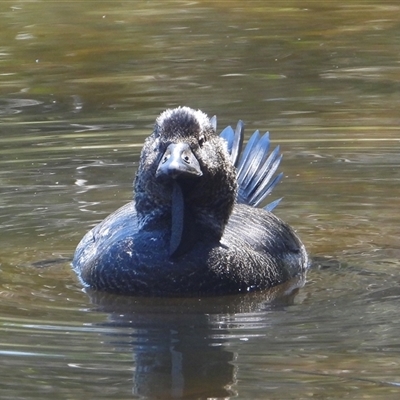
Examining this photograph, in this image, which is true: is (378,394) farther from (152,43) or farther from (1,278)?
(152,43)

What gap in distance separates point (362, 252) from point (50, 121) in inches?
212

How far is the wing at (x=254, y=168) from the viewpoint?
10078 mm

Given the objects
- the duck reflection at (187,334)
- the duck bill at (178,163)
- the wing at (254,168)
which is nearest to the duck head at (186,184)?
the duck bill at (178,163)

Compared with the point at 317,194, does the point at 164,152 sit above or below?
above

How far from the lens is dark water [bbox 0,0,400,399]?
6754 millimetres

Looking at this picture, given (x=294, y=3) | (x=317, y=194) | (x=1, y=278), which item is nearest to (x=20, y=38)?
(x=294, y=3)

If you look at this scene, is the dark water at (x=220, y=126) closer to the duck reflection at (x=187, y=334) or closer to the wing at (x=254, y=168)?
the duck reflection at (x=187, y=334)

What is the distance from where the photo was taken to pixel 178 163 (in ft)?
25.2

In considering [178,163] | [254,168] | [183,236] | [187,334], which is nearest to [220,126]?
[254,168]

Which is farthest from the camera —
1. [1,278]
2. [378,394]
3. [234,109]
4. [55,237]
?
[234,109]

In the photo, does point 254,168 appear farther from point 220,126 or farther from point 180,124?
point 220,126

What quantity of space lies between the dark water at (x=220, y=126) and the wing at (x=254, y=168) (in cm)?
32

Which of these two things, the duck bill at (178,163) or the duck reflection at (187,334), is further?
the duck bill at (178,163)

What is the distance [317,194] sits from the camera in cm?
1077
